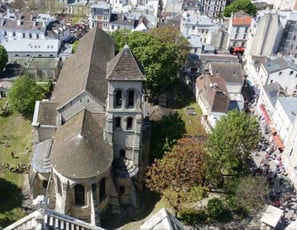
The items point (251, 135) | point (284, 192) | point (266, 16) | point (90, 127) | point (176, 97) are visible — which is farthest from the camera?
point (266, 16)

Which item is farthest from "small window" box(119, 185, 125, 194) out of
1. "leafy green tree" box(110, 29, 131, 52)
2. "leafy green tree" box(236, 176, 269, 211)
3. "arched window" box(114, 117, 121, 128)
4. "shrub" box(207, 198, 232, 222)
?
"leafy green tree" box(110, 29, 131, 52)

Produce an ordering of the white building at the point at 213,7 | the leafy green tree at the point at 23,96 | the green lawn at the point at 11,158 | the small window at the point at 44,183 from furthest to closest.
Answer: the white building at the point at 213,7 < the leafy green tree at the point at 23,96 < the small window at the point at 44,183 < the green lawn at the point at 11,158

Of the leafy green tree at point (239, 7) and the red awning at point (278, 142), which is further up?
the leafy green tree at point (239, 7)

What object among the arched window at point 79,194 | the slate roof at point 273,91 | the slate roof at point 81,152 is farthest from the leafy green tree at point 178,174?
the slate roof at point 273,91

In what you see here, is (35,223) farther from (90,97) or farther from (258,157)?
(258,157)

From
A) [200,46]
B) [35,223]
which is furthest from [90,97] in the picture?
[200,46]

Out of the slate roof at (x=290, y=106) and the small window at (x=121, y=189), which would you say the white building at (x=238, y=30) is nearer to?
the slate roof at (x=290, y=106)
